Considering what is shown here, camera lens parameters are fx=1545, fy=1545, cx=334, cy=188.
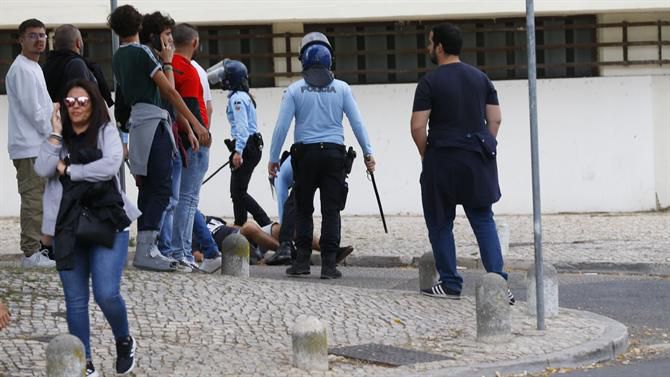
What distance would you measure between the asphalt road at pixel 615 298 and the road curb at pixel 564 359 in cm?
7

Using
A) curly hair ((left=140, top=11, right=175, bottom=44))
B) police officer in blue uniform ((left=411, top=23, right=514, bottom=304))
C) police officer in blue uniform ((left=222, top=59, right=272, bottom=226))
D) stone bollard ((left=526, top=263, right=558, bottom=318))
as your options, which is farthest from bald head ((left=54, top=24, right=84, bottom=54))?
stone bollard ((left=526, top=263, right=558, bottom=318))

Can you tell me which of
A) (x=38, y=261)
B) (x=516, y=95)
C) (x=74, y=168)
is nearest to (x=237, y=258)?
(x=38, y=261)

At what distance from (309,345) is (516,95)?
12.9 meters

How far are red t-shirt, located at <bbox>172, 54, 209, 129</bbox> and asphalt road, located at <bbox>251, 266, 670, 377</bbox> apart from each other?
1.63 metres

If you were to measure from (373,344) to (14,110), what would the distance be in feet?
14.9

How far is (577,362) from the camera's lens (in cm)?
873

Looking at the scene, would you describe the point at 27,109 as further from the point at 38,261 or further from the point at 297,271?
the point at 297,271

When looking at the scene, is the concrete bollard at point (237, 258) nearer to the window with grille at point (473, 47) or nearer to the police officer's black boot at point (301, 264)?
the police officer's black boot at point (301, 264)

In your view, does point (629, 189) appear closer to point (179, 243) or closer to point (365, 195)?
point (365, 195)

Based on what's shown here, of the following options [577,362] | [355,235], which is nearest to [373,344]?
[577,362]

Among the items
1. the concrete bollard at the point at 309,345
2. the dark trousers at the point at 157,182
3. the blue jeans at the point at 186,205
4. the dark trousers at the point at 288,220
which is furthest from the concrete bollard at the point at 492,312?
the dark trousers at the point at 288,220

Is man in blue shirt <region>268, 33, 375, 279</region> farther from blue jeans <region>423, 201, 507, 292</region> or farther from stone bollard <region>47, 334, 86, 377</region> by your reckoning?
stone bollard <region>47, 334, 86, 377</region>

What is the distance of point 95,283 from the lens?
7812mm

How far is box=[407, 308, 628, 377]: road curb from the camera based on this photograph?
8.27m
